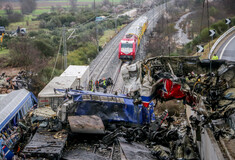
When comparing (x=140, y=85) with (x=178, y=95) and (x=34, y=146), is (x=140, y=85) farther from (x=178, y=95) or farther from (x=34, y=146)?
(x=34, y=146)

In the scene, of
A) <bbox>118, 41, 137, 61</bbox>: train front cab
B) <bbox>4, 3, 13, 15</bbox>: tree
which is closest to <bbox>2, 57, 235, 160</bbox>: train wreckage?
<bbox>118, 41, 137, 61</bbox>: train front cab

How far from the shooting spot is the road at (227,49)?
23659mm

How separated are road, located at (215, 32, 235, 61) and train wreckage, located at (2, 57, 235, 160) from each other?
1252 cm

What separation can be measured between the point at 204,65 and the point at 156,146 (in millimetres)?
4736

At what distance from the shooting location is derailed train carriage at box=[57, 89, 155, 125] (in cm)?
1245

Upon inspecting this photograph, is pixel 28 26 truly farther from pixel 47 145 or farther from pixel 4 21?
pixel 47 145

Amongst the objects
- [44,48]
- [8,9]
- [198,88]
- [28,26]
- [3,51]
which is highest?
[8,9]

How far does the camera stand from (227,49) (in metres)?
26.3

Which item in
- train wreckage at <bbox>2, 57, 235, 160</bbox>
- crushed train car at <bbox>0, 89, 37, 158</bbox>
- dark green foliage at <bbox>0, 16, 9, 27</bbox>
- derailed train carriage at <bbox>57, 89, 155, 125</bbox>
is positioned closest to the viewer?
train wreckage at <bbox>2, 57, 235, 160</bbox>

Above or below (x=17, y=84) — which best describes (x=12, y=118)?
above

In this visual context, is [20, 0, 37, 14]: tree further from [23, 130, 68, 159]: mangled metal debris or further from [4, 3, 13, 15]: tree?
[23, 130, 68, 159]: mangled metal debris

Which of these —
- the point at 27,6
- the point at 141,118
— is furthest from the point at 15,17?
the point at 141,118

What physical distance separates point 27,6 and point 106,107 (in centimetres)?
7173

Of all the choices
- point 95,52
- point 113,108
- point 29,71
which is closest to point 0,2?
point 95,52
